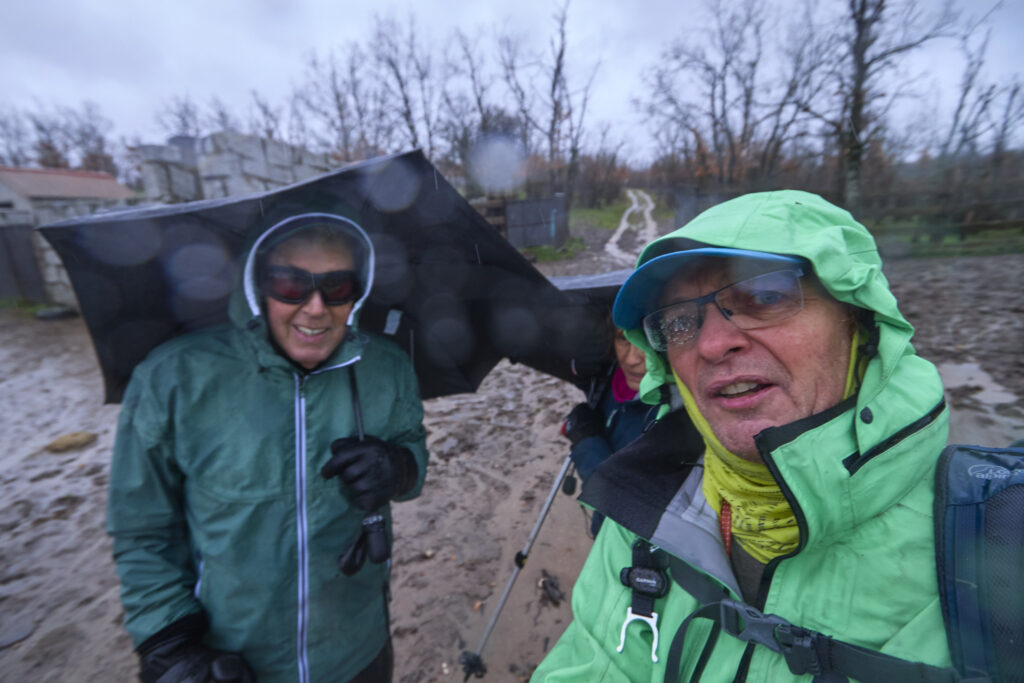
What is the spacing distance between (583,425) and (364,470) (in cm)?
133

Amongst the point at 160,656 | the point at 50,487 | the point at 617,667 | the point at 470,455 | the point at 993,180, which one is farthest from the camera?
the point at 993,180

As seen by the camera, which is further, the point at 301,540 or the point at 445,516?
the point at 445,516

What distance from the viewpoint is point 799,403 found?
118 centimetres

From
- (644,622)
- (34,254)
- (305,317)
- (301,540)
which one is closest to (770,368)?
(644,622)

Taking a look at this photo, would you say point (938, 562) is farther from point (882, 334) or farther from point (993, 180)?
point (993, 180)

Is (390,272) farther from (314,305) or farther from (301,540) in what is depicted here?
(301,540)

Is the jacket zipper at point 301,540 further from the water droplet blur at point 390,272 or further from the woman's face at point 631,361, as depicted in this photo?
the woman's face at point 631,361

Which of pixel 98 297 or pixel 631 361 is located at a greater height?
pixel 98 297

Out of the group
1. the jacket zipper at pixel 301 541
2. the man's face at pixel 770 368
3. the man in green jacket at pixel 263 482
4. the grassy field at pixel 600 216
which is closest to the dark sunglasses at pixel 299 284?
the man in green jacket at pixel 263 482

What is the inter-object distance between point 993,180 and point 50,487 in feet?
66.9

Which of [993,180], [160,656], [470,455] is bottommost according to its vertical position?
[470,455]

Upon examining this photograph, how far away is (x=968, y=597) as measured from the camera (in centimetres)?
94

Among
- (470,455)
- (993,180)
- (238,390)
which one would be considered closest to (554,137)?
(993,180)

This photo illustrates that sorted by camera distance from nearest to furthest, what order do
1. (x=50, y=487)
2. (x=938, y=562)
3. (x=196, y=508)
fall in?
A: (x=938, y=562)
(x=196, y=508)
(x=50, y=487)
